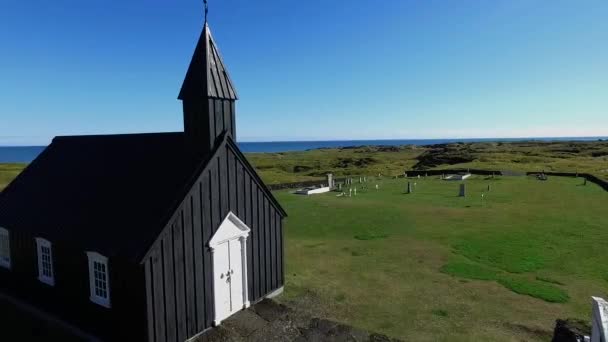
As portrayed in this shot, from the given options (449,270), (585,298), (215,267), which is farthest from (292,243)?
(585,298)

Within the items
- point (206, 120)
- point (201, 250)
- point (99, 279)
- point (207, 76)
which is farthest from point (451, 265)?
point (99, 279)

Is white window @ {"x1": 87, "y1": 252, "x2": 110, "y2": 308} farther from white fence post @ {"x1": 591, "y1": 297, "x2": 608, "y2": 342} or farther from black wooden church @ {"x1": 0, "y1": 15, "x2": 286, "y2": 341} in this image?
white fence post @ {"x1": 591, "y1": 297, "x2": 608, "y2": 342}

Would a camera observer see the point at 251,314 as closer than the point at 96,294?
No

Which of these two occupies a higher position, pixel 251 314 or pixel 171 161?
pixel 171 161

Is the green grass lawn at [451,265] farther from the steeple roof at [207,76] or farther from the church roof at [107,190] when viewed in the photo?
the steeple roof at [207,76]

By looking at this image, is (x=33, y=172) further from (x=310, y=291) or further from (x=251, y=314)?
(x=310, y=291)

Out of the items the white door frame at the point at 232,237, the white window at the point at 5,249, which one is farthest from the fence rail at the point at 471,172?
the white door frame at the point at 232,237

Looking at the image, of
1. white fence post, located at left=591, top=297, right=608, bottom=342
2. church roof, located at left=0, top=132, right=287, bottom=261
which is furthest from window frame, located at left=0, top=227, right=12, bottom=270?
white fence post, located at left=591, top=297, right=608, bottom=342
